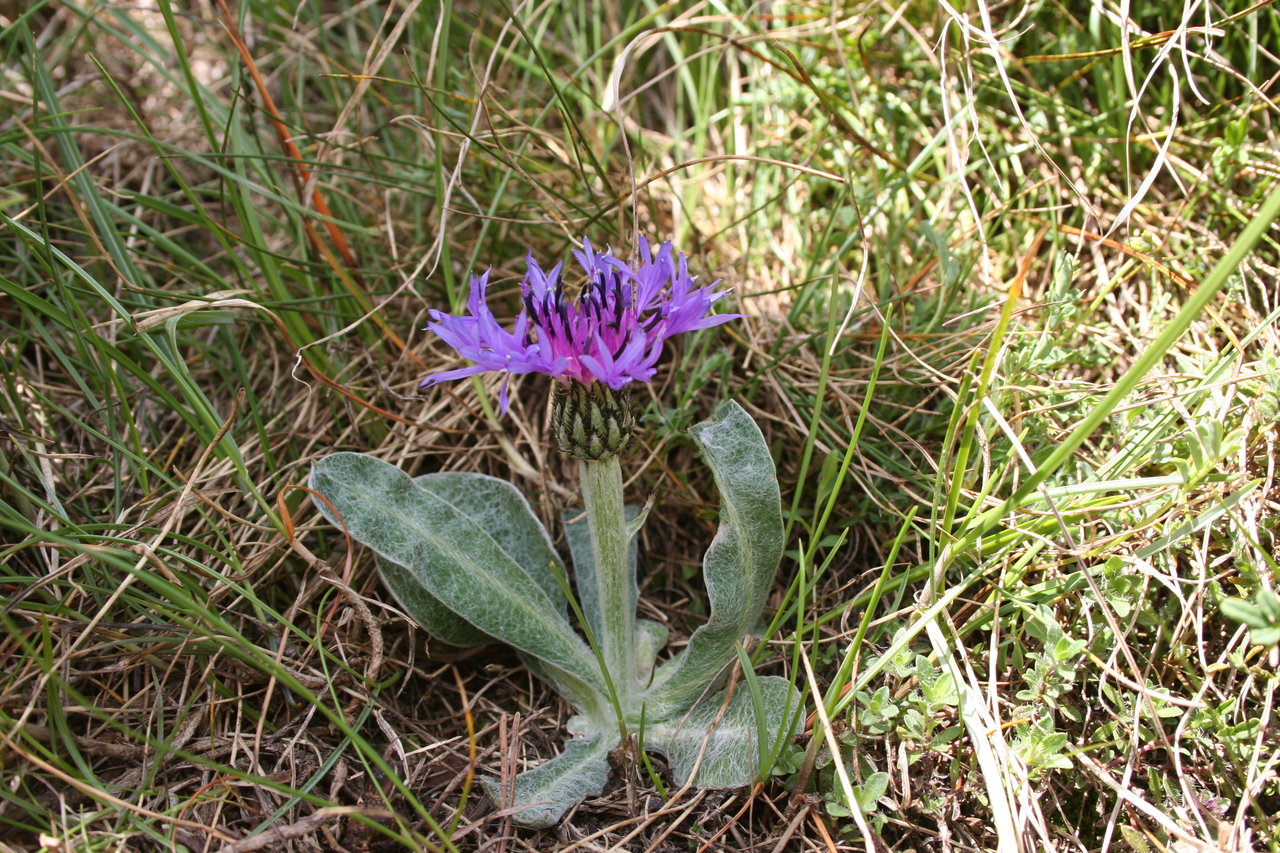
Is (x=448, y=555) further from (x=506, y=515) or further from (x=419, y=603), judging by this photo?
(x=506, y=515)

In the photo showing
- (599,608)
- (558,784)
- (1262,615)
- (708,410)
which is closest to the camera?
(1262,615)

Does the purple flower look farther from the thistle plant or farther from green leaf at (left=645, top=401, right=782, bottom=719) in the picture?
green leaf at (left=645, top=401, right=782, bottom=719)

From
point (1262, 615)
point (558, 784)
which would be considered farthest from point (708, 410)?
point (1262, 615)

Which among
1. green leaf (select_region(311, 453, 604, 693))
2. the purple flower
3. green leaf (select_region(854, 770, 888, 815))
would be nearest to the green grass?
green leaf (select_region(854, 770, 888, 815))

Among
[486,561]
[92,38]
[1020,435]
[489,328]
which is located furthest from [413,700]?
[92,38]

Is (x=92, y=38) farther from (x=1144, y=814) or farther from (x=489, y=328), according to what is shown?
(x=1144, y=814)

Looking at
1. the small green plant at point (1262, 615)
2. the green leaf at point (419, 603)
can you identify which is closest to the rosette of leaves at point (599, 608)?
the green leaf at point (419, 603)
